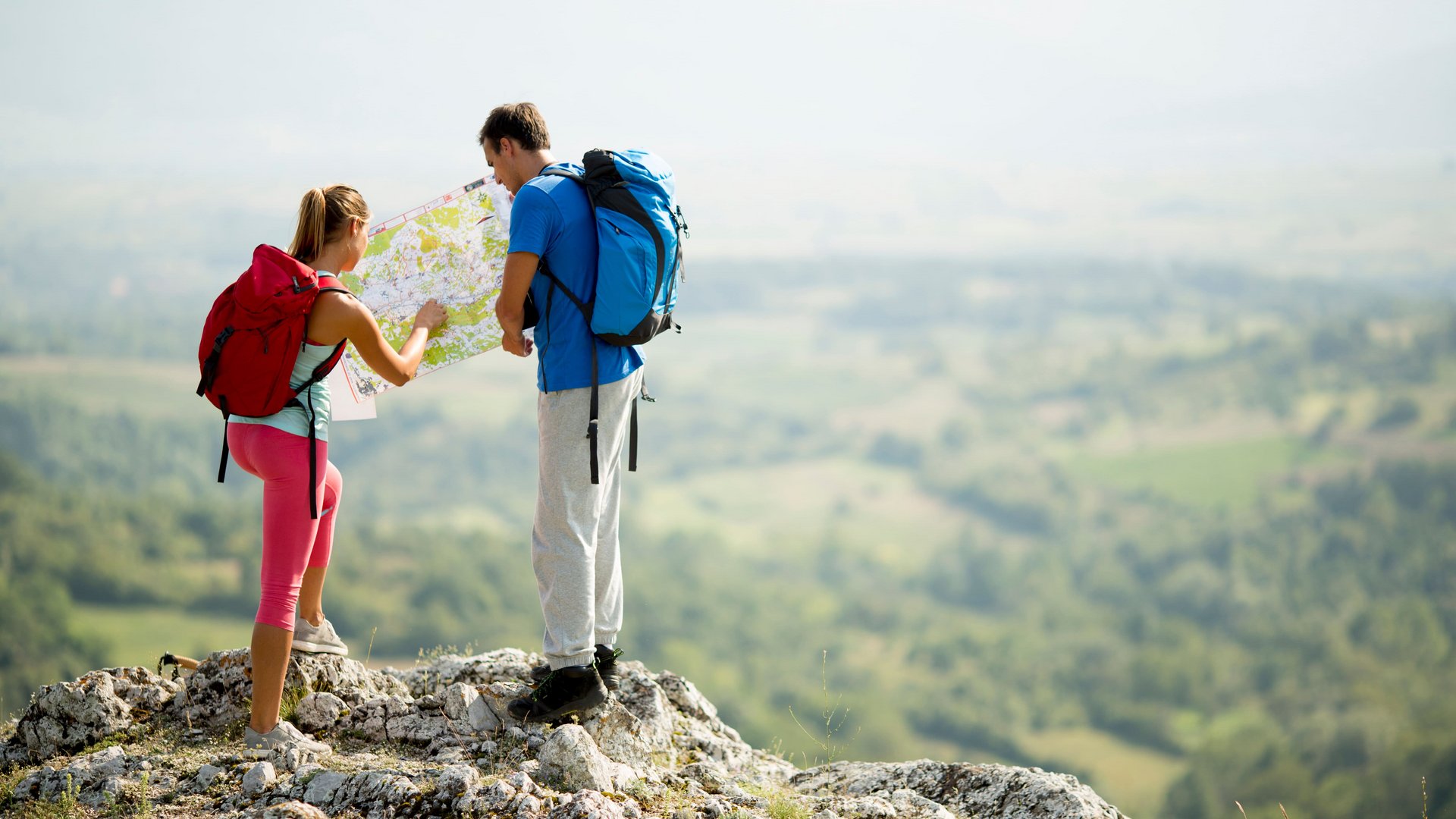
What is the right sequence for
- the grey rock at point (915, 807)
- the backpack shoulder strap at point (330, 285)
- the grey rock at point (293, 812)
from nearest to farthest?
the grey rock at point (293, 812) → the backpack shoulder strap at point (330, 285) → the grey rock at point (915, 807)

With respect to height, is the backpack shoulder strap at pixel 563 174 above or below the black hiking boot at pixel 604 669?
above

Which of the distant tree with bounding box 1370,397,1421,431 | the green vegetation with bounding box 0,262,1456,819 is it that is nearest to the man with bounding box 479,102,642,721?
the green vegetation with bounding box 0,262,1456,819

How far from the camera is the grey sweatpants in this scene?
4.26 m

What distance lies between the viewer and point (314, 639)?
192 inches

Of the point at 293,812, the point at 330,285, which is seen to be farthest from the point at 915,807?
the point at 330,285

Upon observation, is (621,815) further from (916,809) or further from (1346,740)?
(1346,740)

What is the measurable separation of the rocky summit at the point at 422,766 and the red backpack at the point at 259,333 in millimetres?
1260

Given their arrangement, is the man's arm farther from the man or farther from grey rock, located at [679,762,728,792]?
grey rock, located at [679,762,728,792]

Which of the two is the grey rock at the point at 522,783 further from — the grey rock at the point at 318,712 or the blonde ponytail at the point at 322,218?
the blonde ponytail at the point at 322,218

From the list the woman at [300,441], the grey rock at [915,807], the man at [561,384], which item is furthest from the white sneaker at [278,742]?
the grey rock at [915,807]

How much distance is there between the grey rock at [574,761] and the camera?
4047mm

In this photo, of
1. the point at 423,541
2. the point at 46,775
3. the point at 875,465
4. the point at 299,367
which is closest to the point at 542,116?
the point at 299,367

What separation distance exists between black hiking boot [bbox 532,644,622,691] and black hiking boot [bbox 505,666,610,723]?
10 centimetres

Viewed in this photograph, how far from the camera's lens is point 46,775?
166 inches
